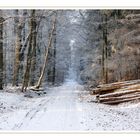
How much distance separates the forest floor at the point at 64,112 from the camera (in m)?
12.8

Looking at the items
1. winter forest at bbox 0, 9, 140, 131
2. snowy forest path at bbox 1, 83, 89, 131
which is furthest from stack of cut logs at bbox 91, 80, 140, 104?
snowy forest path at bbox 1, 83, 89, 131

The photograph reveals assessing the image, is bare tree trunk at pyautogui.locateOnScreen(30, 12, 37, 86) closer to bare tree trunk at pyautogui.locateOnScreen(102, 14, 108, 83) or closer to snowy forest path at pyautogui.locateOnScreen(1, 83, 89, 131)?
snowy forest path at pyautogui.locateOnScreen(1, 83, 89, 131)

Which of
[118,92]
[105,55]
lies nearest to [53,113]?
[118,92]

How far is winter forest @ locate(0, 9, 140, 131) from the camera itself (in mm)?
12938

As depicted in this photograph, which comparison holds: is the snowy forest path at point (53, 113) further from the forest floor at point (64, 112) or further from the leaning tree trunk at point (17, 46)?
the leaning tree trunk at point (17, 46)

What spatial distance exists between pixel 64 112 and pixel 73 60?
705 mm

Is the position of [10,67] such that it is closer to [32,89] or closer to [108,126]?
[32,89]

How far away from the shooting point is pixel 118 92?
13.0 metres

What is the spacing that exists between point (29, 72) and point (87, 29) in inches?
38.2

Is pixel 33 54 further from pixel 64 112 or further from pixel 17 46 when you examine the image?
pixel 64 112

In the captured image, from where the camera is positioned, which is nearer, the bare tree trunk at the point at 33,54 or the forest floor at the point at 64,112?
the forest floor at the point at 64,112

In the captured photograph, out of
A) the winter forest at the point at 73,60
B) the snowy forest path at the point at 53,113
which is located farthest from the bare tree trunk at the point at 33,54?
the snowy forest path at the point at 53,113

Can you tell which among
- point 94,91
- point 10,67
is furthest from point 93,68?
point 10,67

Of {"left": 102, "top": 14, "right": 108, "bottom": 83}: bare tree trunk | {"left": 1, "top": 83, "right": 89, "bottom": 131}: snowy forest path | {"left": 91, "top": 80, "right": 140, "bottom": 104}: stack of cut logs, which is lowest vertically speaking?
{"left": 1, "top": 83, "right": 89, "bottom": 131}: snowy forest path
